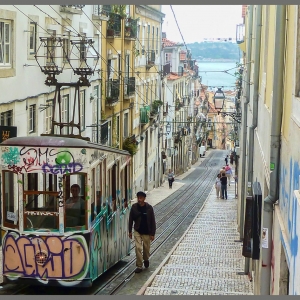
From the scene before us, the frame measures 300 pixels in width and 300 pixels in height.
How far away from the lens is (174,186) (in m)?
47.4

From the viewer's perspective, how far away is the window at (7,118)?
1733 cm

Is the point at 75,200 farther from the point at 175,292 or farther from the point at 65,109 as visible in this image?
A: the point at 65,109

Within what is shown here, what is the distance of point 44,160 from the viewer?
10047 mm

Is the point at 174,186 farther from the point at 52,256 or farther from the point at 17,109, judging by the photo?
the point at 52,256

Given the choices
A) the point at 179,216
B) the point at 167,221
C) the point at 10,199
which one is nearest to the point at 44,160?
the point at 10,199

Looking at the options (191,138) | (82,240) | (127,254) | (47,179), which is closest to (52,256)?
(82,240)

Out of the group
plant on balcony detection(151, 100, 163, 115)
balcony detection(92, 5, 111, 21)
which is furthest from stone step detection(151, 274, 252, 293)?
plant on balcony detection(151, 100, 163, 115)

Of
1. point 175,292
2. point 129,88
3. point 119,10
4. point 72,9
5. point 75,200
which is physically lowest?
point 175,292

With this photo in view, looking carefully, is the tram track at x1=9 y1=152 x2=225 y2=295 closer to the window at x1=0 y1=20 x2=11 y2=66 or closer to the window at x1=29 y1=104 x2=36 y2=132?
the window at x1=29 y1=104 x2=36 y2=132

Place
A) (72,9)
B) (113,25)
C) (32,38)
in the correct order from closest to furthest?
(32,38) < (72,9) < (113,25)

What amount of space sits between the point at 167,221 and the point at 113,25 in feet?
32.2

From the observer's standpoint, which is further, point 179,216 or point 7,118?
point 179,216

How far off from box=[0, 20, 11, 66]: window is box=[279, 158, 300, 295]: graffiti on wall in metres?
11.0

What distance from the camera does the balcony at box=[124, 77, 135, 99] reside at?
33900 mm
